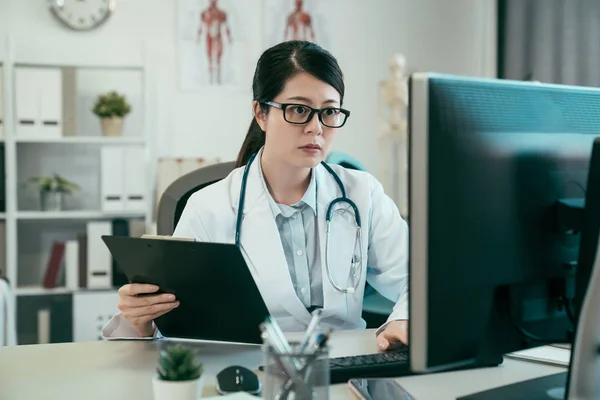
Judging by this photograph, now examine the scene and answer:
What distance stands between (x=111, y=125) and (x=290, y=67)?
207 cm

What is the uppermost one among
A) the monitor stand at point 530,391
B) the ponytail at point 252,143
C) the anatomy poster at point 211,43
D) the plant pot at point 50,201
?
the anatomy poster at point 211,43

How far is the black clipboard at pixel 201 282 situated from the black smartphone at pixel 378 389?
0.68 ft

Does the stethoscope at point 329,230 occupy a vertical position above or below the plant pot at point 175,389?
above

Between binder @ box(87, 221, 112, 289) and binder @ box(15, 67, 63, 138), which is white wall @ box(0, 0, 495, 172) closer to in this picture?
binder @ box(15, 67, 63, 138)

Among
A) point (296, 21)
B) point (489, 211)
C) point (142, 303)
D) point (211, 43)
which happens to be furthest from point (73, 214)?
point (489, 211)

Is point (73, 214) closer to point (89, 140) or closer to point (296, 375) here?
point (89, 140)

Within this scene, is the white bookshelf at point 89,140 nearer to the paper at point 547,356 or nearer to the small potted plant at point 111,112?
the small potted plant at point 111,112

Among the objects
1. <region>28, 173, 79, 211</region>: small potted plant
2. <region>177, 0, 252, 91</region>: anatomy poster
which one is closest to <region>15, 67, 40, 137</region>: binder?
<region>28, 173, 79, 211</region>: small potted plant

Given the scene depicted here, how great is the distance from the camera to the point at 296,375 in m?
0.78

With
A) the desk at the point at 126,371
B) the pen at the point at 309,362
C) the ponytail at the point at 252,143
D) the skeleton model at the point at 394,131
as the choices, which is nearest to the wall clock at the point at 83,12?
the skeleton model at the point at 394,131

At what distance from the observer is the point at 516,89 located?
0.78 metres

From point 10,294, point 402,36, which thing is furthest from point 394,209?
point 402,36

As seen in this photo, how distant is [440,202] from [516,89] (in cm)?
18

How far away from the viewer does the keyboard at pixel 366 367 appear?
984mm
